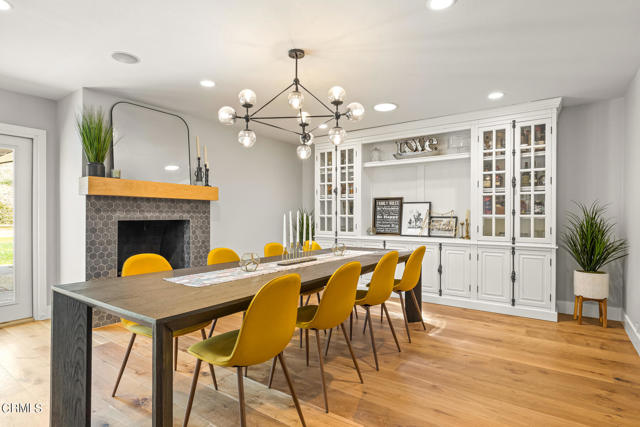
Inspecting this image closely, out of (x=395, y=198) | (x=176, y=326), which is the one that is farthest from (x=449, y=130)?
(x=176, y=326)

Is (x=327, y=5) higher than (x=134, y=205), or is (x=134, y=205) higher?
(x=327, y=5)

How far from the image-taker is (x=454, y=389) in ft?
7.59

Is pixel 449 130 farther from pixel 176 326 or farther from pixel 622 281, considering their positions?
pixel 176 326

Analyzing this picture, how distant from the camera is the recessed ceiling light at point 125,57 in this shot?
276cm

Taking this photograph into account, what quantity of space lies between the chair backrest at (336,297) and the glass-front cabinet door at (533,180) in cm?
274

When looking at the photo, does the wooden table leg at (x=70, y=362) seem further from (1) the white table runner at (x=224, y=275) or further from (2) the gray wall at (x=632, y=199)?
(2) the gray wall at (x=632, y=199)

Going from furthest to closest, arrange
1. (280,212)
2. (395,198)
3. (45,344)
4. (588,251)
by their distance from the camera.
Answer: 1. (280,212)
2. (395,198)
3. (588,251)
4. (45,344)

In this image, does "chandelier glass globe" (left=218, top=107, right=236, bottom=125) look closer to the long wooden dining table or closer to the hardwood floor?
the long wooden dining table

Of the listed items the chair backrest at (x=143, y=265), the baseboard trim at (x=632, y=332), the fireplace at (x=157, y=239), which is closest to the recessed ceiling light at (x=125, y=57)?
the chair backrest at (x=143, y=265)

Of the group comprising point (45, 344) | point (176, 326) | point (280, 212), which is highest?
point (280, 212)

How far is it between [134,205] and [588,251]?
4769mm

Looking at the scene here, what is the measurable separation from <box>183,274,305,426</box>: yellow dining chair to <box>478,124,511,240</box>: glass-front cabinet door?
10.7ft

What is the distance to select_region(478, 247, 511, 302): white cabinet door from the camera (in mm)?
4082

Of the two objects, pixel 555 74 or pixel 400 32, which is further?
pixel 555 74
